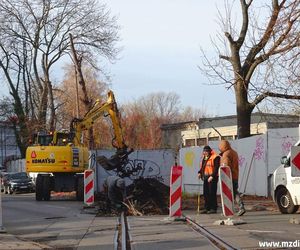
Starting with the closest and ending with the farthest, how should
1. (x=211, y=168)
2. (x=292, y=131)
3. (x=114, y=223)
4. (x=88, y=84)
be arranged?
(x=114, y=223), (x=211, y=168), (x=292, y=131), (x=88, y=84)

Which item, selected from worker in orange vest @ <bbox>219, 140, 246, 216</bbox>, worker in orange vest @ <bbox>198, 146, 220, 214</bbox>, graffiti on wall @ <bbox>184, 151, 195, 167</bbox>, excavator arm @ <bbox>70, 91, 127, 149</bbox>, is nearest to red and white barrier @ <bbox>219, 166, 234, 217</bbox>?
worker in orange vest @ <bbox>219, 140, 246, 216</bbox>

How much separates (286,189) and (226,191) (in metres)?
2.68

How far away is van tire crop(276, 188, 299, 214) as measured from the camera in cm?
1488

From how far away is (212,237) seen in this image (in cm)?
1106

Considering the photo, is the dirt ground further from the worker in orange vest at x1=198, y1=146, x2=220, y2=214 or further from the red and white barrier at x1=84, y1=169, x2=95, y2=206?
the red and white barrier at x1=84, y1=169, x2=95, y2=206

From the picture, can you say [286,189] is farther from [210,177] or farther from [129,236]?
[129,236]

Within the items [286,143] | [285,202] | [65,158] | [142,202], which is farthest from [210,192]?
[65,158]

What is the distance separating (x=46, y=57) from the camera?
5222cm

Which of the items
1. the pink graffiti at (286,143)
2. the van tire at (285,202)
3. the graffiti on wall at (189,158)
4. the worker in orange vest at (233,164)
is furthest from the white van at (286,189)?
the graffiti on wall at (189,158)

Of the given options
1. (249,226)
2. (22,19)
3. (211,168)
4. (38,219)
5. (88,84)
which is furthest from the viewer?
(88,84)

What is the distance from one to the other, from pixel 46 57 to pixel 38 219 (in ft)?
123

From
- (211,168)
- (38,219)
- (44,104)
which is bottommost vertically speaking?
(38,219)

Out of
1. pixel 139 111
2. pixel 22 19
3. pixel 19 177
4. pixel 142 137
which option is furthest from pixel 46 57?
pixel 139 111

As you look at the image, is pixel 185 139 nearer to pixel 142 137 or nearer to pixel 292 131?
pixel 142 137
